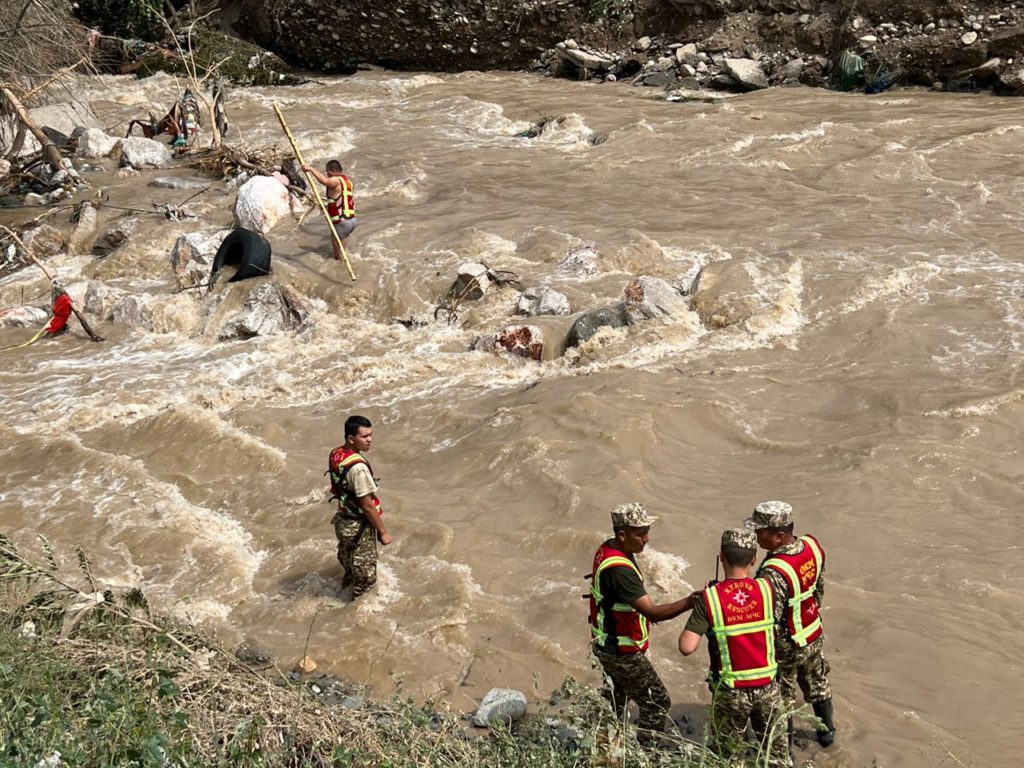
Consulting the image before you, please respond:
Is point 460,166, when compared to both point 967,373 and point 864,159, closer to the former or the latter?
point 864,159

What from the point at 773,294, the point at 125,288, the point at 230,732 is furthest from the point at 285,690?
the point at 125,288

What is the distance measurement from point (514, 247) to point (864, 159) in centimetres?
504

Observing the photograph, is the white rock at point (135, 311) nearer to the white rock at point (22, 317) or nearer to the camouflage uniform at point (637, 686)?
the white rock at point (22, 317)

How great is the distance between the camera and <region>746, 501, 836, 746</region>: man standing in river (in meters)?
4.49

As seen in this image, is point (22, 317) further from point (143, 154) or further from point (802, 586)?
point (802, 586)

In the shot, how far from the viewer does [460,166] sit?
14.9 meters

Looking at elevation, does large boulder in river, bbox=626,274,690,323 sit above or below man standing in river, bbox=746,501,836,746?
below

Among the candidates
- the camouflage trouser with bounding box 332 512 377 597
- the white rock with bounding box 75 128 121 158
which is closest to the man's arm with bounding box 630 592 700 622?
the camouflage trouser with bounding box 332 512 377 597

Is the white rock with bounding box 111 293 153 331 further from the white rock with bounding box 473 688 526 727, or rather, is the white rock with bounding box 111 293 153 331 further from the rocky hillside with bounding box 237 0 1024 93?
the rocky hillside with bounding box 237 0 1024 93

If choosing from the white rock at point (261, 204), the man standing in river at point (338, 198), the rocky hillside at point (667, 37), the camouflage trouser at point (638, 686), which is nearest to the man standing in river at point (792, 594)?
the camouflage trouser at point (638, 686)

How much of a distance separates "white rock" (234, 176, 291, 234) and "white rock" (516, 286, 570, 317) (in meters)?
4.05

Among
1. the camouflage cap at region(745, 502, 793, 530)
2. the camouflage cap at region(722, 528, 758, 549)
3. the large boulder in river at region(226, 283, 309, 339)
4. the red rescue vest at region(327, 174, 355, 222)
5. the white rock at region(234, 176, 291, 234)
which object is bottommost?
the large boulder in river at region(226, 283, 309, 339)

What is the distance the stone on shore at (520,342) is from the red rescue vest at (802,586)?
510cm

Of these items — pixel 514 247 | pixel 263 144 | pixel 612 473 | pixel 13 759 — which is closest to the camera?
pixel 13 759
